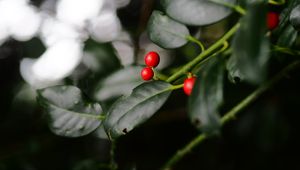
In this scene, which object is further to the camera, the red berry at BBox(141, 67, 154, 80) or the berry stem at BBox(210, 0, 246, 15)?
the red berry at BBox(141, 67, 154, 80)

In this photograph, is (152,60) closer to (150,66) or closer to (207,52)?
(150,66)

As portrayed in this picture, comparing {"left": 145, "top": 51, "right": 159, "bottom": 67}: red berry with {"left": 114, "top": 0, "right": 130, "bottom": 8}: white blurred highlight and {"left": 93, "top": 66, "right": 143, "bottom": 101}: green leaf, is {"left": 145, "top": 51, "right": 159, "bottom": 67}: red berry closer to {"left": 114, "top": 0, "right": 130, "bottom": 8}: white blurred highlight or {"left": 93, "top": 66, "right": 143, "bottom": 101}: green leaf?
{"left": 93, "top": 66, "right": 143, "bottom": 101}: green leaf

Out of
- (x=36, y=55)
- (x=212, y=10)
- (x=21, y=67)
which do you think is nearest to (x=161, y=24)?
(x=212, y=10)

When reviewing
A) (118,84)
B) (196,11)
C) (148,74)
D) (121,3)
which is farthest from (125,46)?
(196,11)

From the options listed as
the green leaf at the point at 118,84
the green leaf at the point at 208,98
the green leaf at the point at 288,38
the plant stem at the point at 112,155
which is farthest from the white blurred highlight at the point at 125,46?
the green leaf at the point at 208,98

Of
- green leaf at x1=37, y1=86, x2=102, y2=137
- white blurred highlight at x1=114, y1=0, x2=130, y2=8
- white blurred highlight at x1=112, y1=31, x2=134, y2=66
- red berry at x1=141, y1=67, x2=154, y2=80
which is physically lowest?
white blurred highlight at x1=112, y1=31, x2=134, y2=66

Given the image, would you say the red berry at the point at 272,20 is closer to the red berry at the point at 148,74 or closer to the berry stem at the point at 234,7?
the berry stem at the point at 234,7

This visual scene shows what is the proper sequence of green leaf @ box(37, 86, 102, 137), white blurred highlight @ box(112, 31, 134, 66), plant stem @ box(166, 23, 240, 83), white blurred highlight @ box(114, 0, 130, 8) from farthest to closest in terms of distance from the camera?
1. white blurred highlight @ box(114, 0, 130, 8)
2. white blurred highlight @ box(112, 31, 134, 66)
3. green leaf @ box(37, 86, 102, 137)
4. plant stem @ box(166, 23, 240, 83)

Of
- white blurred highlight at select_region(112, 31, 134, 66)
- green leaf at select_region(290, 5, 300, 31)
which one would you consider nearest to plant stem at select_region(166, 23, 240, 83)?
green leaf at select_region(290, 5, 300, 31)
